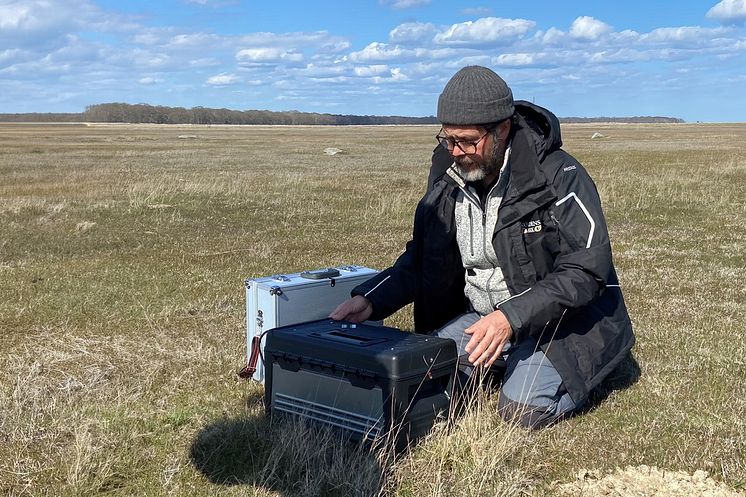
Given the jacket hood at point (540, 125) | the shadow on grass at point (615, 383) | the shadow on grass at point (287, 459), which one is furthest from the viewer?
the shadow on grass at point (615, 383)

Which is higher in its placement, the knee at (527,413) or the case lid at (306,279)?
the case lid at (306,279)

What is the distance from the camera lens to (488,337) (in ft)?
11.7

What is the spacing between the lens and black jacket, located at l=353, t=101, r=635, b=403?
384 centimetres

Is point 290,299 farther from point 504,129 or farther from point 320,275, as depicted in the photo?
point 504,129

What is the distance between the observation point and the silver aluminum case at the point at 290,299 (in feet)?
15.8

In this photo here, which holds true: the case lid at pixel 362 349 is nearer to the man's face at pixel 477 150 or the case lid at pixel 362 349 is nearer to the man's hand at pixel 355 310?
the man's hand at pixel 355 310

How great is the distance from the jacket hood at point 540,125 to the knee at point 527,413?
4.26 ft

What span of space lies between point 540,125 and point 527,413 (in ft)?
5.06

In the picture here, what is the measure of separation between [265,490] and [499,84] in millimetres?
2273

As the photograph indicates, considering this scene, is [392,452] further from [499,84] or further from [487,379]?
[499,84]

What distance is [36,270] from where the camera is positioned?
963 cm

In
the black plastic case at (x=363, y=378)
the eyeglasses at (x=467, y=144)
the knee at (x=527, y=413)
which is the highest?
the eyeglasses at (x=467, y=144)

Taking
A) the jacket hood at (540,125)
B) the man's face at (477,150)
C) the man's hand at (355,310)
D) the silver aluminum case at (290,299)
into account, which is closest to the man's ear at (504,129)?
the man's face at (477,150)

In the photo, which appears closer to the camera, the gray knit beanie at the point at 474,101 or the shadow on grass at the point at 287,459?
the shadow on grass at the point at 287,459
